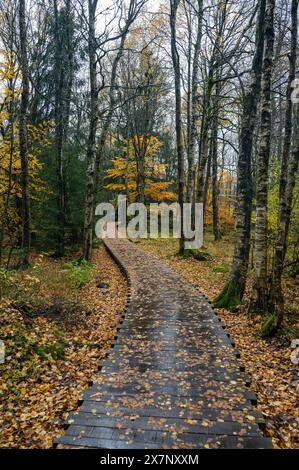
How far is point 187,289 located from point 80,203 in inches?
321

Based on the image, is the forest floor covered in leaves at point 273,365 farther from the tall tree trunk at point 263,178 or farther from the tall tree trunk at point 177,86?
the tall tree trunk at point 177,86

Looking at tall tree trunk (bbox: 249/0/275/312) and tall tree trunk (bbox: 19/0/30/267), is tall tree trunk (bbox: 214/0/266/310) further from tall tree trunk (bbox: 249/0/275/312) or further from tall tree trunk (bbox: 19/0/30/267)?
tall tree trunk (bbox: 19/0/30/267)

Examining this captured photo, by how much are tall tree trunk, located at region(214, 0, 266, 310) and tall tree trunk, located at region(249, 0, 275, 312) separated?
870 mm

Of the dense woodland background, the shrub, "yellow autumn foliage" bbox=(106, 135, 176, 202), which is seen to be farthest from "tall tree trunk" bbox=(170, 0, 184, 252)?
"yellow autumn foliage" bbox=(106, 135, 176, 202)

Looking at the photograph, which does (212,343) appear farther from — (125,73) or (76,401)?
(125,73)

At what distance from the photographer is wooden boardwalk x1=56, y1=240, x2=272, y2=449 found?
3.52 meters

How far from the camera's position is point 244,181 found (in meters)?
8.28

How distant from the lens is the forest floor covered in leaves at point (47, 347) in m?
4.20

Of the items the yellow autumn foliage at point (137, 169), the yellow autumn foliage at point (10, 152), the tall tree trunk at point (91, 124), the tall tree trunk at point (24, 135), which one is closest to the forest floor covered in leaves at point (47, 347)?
the tall tree trunk at point (24, 135)

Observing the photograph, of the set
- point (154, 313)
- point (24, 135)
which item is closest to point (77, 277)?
point (154, 313)

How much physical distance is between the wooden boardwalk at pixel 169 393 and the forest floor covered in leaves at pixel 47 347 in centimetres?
48

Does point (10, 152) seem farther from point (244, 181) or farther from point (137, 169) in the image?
point (137, 169)

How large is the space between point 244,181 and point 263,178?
989mm

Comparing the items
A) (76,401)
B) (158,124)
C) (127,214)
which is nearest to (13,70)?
(76,401)
